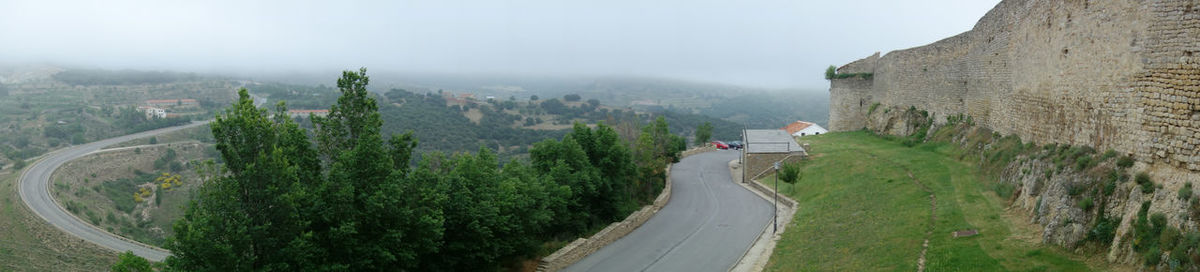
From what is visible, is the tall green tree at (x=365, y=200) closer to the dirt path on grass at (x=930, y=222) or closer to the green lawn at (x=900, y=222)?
the green lawn at (x=900, y=222)

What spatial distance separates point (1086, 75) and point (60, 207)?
6380 cm

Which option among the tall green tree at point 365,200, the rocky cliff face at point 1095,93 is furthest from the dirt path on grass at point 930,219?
the tall green tree at point 365,200

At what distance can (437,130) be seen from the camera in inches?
3076

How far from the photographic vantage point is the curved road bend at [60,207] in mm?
41469

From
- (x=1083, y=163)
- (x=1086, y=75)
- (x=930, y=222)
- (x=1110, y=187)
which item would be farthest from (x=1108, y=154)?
(x=930, y=222)

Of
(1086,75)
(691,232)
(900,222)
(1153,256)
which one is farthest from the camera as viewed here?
(691,232)

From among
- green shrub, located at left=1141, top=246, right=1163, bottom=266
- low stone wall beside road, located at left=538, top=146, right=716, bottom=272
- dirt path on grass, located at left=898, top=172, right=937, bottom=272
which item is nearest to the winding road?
low stone wall beside road, located at left=538, top=146, right=716, bottom=272

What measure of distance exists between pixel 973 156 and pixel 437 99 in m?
99.4

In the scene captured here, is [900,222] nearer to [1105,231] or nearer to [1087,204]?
[1087,204]

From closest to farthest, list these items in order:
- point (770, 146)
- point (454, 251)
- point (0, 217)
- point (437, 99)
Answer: point (454, 251) → point (770, 146) → point (0, 217) → point (437, 99)

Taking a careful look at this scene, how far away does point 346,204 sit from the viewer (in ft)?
45.6

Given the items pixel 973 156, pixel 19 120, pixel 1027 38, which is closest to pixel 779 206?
pixel 973 156

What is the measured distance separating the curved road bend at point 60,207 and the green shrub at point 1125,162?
42.3m

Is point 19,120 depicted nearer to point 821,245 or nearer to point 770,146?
point 770,146
